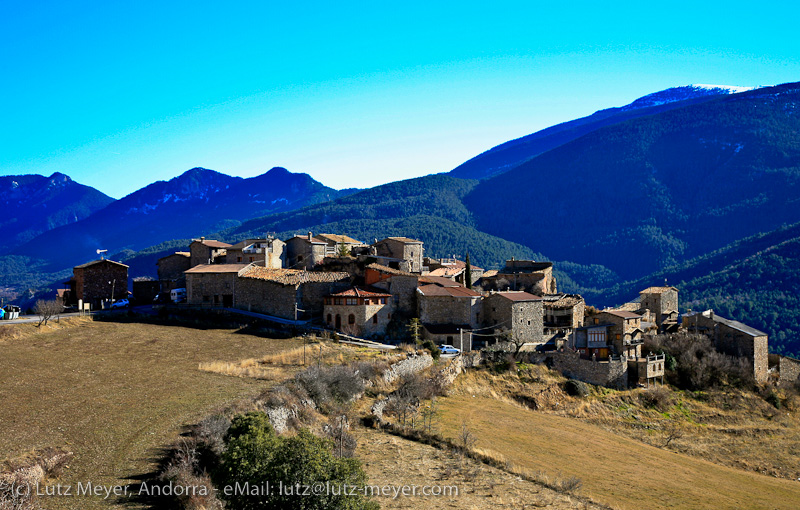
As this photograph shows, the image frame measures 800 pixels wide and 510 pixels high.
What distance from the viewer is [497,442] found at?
3422 cm

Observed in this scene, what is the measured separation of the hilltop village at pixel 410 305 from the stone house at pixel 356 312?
77mm

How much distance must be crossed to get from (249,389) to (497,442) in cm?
1341

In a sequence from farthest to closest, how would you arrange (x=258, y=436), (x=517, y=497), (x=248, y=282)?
(x=248, y=282) → (x=517, y=497) → (x=258, y=436)

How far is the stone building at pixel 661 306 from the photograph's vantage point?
65.9 meters

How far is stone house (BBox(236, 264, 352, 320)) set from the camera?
168 ft

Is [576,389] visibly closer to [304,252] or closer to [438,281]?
[438,281]

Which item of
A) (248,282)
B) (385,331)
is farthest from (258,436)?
(248,282)

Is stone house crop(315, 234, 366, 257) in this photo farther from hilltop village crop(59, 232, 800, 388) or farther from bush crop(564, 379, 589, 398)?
bush crop(564, 379, 589, 398)

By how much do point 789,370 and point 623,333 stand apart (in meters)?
22.4

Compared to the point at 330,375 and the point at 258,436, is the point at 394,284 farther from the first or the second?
the point at 258,436

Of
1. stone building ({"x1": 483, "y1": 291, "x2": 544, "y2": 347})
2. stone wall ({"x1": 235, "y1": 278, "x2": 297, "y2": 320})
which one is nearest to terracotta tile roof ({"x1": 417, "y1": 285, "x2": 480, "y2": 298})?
stone building ({"x1": 483, "y1": 291, "x2": 544, "y2": 347})

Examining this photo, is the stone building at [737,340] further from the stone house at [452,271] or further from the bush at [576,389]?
the stone house at [452,271]

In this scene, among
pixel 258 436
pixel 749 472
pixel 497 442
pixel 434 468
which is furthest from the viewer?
pixel 749 472

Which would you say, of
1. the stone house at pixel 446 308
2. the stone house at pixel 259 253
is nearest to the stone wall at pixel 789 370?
the stone house at pixel 446 308
